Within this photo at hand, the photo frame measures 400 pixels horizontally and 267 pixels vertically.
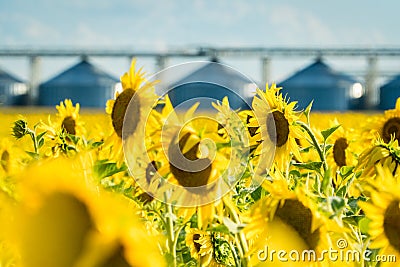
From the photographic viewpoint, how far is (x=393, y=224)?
91 centimetres

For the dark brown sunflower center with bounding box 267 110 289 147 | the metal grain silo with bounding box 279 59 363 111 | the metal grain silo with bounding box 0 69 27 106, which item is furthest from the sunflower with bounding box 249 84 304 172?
the metal grain silo with bounding box 0 69 27 106

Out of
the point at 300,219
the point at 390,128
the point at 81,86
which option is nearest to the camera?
the point at 300,219

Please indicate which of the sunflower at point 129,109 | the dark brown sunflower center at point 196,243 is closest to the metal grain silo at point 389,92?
the sunflower at point 129,109

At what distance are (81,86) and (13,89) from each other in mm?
3890

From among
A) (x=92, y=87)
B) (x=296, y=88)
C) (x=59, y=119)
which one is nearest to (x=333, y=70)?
(x=296, y=88)

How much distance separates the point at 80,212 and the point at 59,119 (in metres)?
2.08

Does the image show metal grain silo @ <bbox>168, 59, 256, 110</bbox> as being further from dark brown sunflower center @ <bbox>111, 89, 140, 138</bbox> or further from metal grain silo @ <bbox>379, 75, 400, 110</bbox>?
metal grain silo @ <bbox>379, 75, 400, 110</bbox>

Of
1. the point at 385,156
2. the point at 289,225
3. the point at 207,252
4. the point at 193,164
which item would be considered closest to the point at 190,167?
the point at 193,164

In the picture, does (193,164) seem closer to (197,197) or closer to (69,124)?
(197,197)

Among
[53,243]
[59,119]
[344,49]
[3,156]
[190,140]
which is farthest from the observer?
[344,49]

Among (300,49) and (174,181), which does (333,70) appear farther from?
(174,181)

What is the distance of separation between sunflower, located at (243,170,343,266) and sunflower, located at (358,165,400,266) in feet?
0.23

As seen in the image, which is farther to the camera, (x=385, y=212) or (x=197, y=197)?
(x=197, y=197)

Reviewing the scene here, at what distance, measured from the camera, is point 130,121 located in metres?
1.63
